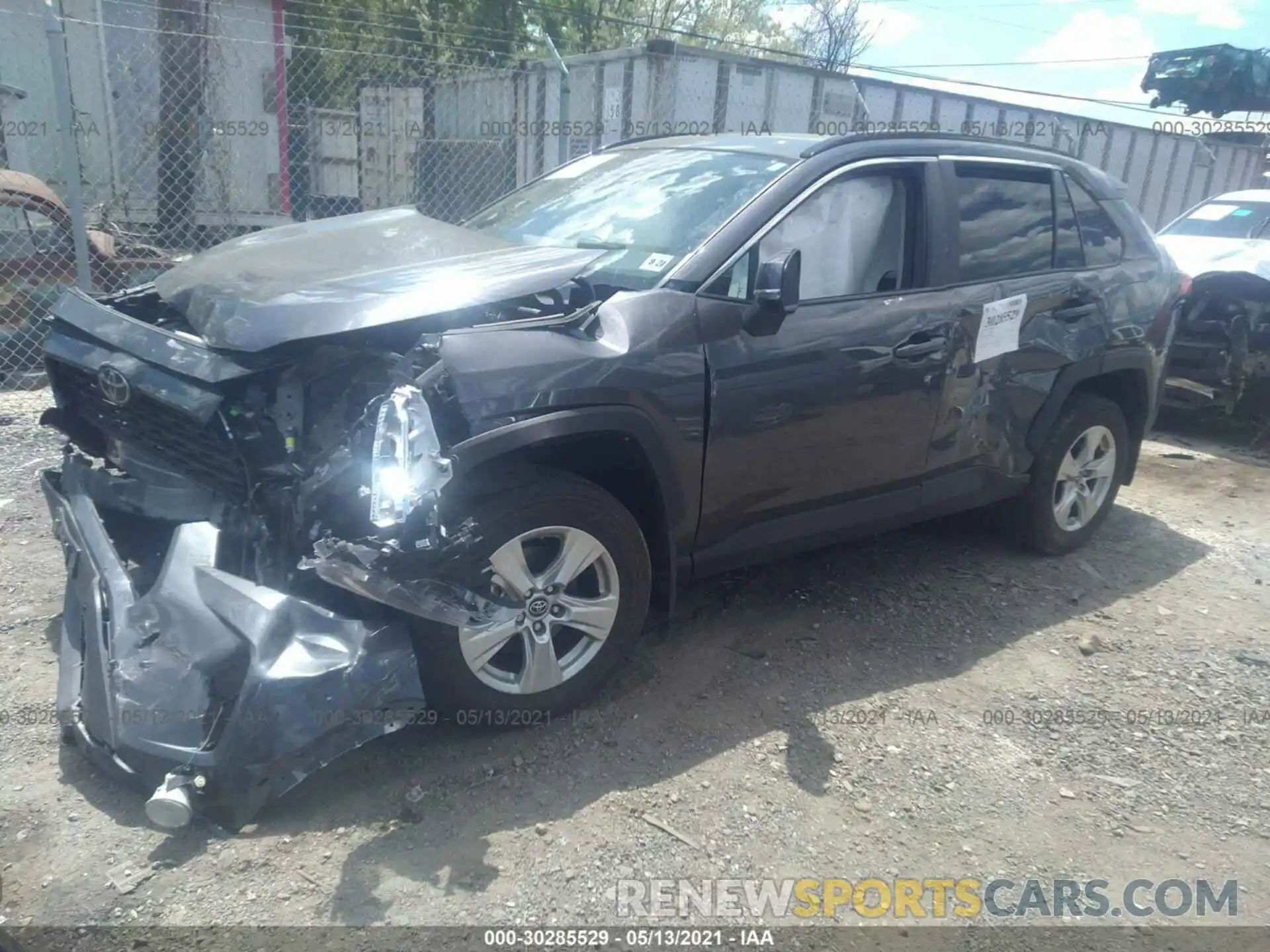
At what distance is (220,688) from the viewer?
9.05 feet

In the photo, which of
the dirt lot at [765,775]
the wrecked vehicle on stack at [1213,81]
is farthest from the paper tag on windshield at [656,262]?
the wrecked vehicle on stack at [1213,81]

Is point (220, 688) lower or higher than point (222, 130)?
lower

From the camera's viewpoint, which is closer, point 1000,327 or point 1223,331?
point 1000,327

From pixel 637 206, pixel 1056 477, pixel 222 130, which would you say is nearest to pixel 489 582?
pixel 637 206

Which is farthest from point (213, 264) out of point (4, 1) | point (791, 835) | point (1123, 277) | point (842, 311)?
point (4, 1)

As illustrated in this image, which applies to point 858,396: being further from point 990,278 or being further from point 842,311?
point 990,278

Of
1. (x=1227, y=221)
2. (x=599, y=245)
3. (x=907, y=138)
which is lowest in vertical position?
(x=1227, y=221)

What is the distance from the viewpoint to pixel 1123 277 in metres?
4.82

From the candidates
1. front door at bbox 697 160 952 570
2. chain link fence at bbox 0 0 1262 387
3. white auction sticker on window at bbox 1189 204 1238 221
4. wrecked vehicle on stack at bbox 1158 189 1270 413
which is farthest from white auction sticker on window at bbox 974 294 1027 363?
white auction sticker on window at bbox 1189 204 1238 221

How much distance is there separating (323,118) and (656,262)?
11750mm

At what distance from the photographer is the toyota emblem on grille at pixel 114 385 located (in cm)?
315

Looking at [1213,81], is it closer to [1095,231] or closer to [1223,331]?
[1223,331]

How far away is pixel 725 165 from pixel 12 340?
557 centimetres

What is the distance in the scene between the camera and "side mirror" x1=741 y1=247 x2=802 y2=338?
329 centimetres
